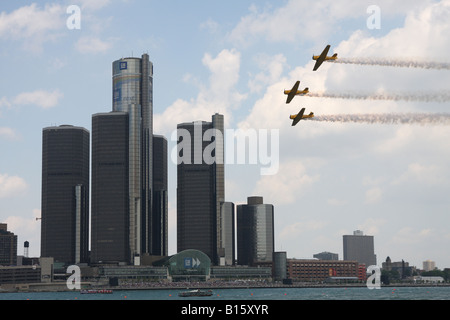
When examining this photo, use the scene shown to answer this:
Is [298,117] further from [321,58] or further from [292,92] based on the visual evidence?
[321,58]

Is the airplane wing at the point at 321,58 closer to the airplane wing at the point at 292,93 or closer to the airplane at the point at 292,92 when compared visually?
the airplane wing at the point at 292,93

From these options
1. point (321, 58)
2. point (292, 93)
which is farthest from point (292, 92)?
point (321, 58)

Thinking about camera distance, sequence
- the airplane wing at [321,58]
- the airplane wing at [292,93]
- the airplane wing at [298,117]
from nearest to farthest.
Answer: the airplane wing at [321,58] < the airplane wing at [292,93] < the airplane wing at [298,117]

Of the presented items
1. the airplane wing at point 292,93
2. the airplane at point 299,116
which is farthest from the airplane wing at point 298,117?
the airplane wing at point 292,93

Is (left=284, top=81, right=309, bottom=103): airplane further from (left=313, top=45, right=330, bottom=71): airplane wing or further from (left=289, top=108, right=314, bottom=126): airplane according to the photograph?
(left=313, top=45, right=330, bottom=71): airplane wing

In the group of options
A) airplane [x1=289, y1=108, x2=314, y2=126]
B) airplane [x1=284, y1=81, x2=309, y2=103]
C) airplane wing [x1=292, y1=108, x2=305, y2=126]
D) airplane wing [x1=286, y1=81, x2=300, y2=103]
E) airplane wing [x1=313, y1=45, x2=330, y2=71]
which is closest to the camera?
airplane wing [x1=313, y1=45, x2=330, y2=71]

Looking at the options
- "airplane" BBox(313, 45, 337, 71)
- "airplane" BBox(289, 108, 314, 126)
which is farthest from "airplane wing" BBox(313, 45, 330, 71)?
"airplane" BBox(289, 108, 314, 126)

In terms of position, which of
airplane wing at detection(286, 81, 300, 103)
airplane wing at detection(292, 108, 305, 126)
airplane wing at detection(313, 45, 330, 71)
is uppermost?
airplane wing at detection(313, 45, 330, 71)

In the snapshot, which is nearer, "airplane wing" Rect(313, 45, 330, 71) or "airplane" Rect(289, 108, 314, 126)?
"airplane wing" Rect(313, 45, 330, 71)

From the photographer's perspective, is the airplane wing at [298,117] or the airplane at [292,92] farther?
the airplane wing at [298,117]
